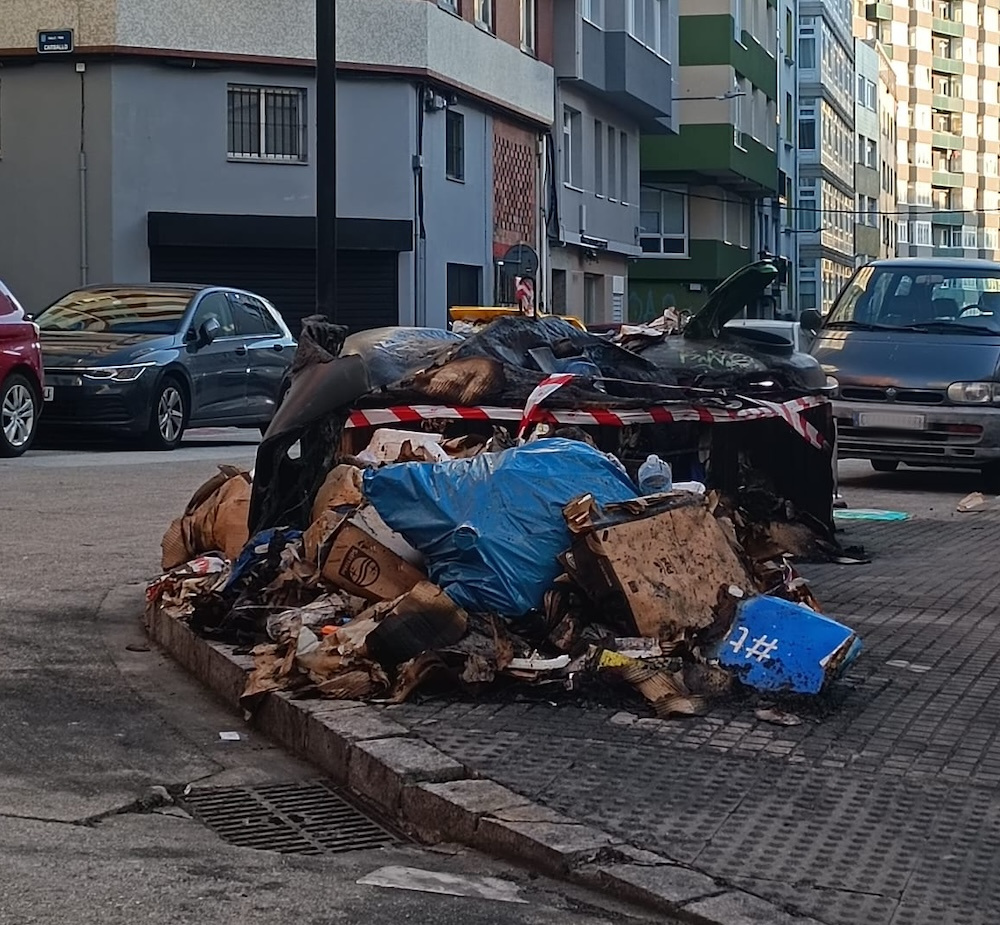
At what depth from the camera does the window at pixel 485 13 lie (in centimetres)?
3350

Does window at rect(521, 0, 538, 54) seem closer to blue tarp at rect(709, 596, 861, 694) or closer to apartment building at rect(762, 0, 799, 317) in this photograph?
apartment building at rect(762, 0, 799, 317)

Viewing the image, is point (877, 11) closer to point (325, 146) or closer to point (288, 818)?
point (325, 146)

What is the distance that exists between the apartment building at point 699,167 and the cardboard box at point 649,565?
4415 centimetres

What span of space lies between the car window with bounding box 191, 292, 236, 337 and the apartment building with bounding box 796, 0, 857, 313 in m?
55.8

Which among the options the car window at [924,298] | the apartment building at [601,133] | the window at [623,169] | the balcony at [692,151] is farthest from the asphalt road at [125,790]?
the balcony at [692,151]

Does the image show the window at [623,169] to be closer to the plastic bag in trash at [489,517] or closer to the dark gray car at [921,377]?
the dark gray car at [921,377]

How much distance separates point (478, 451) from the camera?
7984mm

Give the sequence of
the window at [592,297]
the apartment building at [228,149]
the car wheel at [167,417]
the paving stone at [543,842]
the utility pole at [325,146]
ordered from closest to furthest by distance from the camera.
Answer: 1. the paving stone at [543,842]
2. the utility pole at [325,146]
3. the car wheel at [167,417]
4. the apartment building at [228,149]
5. the window at [592,297]

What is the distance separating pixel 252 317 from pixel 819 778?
1484 centimetres

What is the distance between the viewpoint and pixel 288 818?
524cm

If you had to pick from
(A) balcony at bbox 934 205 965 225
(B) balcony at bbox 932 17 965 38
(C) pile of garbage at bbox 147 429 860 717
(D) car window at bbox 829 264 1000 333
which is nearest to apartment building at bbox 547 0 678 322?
(D) car window at bbox 829 264 1000 333

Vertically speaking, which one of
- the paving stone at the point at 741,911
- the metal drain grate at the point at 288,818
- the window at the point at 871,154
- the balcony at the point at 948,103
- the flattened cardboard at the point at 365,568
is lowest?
the metal drain grate at the point at 288,818

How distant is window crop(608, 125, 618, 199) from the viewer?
42844 millimetres

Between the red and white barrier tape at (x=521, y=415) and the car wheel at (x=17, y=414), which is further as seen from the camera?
the car wheel at (x=17, y=414)
